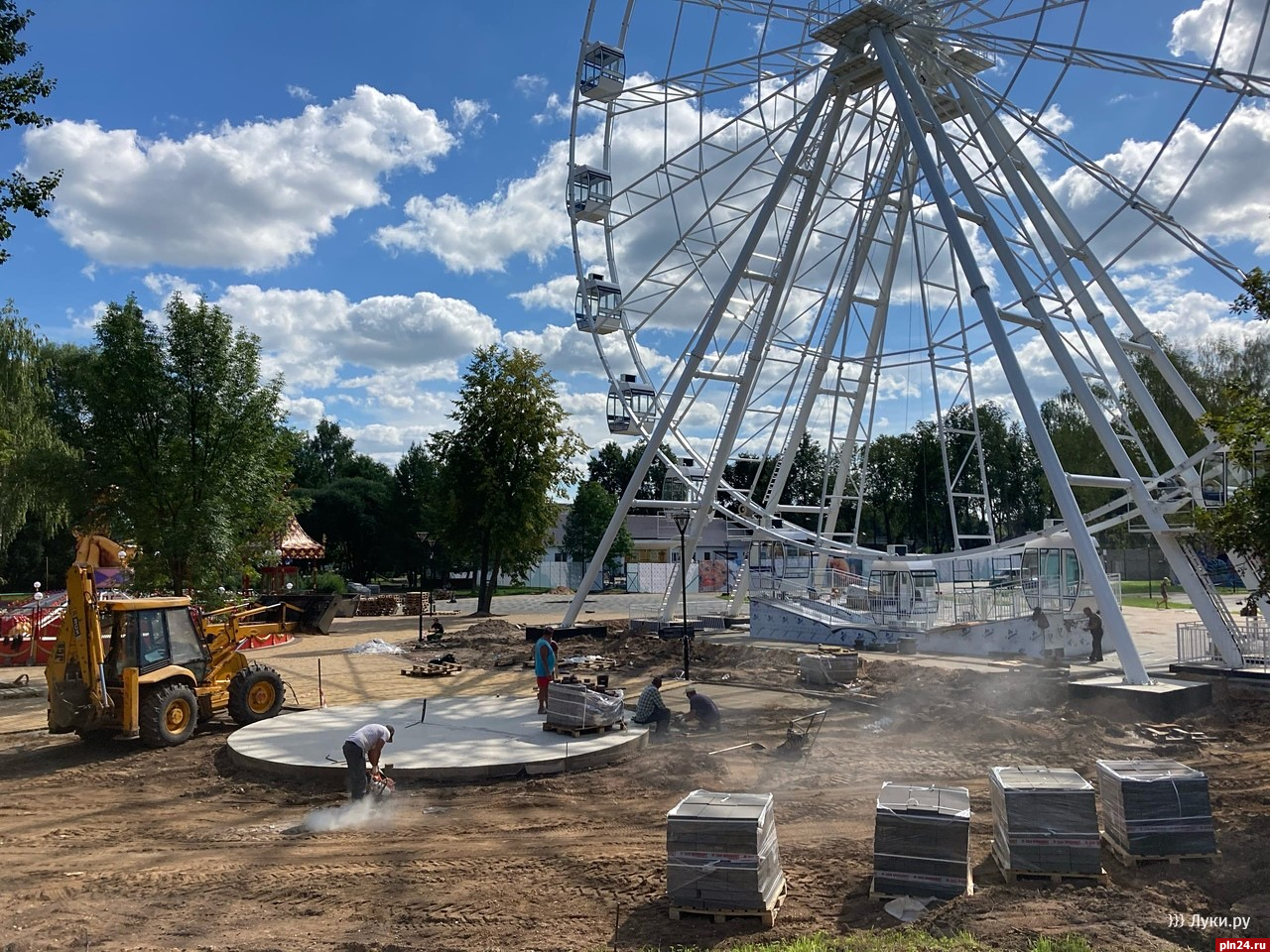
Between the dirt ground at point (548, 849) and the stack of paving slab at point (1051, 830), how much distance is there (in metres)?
0.19

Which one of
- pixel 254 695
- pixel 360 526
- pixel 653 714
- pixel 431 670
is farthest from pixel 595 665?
pixel 360 526

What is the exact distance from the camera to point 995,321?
16.6 meters

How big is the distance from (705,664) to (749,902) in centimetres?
1598

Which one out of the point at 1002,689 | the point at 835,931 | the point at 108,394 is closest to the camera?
the point at 835,931

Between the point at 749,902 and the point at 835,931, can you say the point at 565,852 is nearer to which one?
the point at 749,902

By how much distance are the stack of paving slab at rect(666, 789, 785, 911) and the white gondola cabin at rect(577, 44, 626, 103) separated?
73.5 ft

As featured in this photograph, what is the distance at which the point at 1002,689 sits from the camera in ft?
56.9

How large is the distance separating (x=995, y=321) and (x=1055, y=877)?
37.7 ft

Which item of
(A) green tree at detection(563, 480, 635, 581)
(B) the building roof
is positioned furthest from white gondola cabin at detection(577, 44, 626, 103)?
(A) green tree at detection(563, 480, 635, 581)

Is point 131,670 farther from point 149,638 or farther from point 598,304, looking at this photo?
point 598,304

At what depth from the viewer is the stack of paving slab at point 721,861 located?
6.79 m

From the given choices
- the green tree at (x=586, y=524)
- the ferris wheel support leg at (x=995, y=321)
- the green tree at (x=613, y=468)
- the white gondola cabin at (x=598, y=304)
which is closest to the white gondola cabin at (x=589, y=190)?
the white gondola cabin at (x=598, y=304)

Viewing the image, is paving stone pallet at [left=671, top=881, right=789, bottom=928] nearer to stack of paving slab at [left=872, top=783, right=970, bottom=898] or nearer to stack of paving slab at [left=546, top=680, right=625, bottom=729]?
stack of paving slab at [left=872, top=783, right=970, bottom=898]

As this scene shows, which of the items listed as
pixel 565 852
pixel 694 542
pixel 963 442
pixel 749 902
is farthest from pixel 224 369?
pixel 963 442
